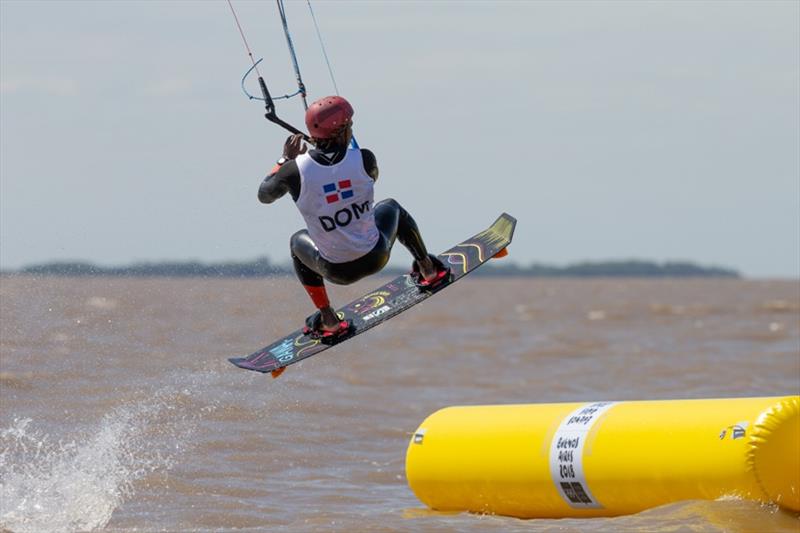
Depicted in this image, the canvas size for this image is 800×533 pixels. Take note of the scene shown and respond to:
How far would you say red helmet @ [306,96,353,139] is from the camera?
9.76m

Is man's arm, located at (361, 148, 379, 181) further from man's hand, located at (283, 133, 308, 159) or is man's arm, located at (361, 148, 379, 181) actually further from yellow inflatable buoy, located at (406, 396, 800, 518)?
yellow inflatable buoy, located at (406, 396, 800, 518)

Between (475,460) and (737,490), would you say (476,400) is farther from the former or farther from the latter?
(737,490)

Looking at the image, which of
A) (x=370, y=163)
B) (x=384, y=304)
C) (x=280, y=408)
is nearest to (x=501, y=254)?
(x=384, y=304)

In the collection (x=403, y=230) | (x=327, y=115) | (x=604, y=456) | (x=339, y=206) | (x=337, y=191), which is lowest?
(x=604, y=456)

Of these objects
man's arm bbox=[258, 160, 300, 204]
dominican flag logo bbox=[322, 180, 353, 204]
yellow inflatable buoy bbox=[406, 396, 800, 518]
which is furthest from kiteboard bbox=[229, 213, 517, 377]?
man's arm bbox=[258, 160, 300, 204]

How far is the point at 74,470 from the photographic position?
13070mm

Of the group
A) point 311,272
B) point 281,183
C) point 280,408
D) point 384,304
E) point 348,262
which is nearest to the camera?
point 281,183

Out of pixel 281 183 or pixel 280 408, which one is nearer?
pixel 281 183

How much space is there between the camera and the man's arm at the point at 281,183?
9.96m

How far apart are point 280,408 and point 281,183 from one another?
31.1 ft

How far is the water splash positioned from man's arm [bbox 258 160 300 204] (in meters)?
3.52

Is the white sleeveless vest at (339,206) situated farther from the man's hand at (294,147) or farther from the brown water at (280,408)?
the brown water at (280,408)

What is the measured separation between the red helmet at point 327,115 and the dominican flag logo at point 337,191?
37 centimetres

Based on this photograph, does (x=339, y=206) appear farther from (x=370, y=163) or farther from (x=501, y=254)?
(x=501, y=254)
